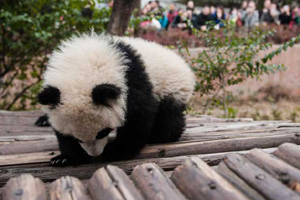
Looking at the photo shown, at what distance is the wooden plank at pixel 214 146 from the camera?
309 cm

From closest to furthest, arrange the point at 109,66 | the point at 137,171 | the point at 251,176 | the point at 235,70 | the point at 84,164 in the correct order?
the point at 251,176 < the point at 137,171 < the point at 109,66 < the point at 84,164 < the point at 235,70

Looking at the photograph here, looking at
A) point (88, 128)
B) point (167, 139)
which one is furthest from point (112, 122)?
point (167, 139)

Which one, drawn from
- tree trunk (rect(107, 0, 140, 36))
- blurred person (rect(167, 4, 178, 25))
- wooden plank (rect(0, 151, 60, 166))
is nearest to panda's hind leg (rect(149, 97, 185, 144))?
wooden plank (rect(0, 151, 60, 166))

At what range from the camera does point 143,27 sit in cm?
1303

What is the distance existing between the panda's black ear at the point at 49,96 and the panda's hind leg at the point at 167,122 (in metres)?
1.06

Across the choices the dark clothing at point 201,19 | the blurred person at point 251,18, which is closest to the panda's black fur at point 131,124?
the dark clothing at point 201,19

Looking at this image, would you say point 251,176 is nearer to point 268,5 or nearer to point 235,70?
point 235,70

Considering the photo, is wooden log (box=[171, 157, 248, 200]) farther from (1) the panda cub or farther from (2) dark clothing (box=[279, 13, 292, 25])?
(2) dark clothing (box=[279, 13, 292, 25])

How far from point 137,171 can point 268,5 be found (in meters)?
13.1

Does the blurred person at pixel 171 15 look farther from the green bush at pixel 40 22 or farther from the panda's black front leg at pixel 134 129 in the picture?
the panda's black front leg at pixel 134 129

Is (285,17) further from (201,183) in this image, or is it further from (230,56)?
(201,183)

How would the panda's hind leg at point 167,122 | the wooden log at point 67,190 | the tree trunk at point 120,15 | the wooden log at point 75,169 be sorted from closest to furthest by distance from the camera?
the wooden log at point 67,190
the wooden log at point 75,169
the panda's hind leg at point 167,122
the tree trunk at point 120,15

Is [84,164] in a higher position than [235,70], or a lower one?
lower

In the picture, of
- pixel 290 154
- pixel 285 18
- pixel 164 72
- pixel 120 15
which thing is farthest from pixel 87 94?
pixel 285 18
